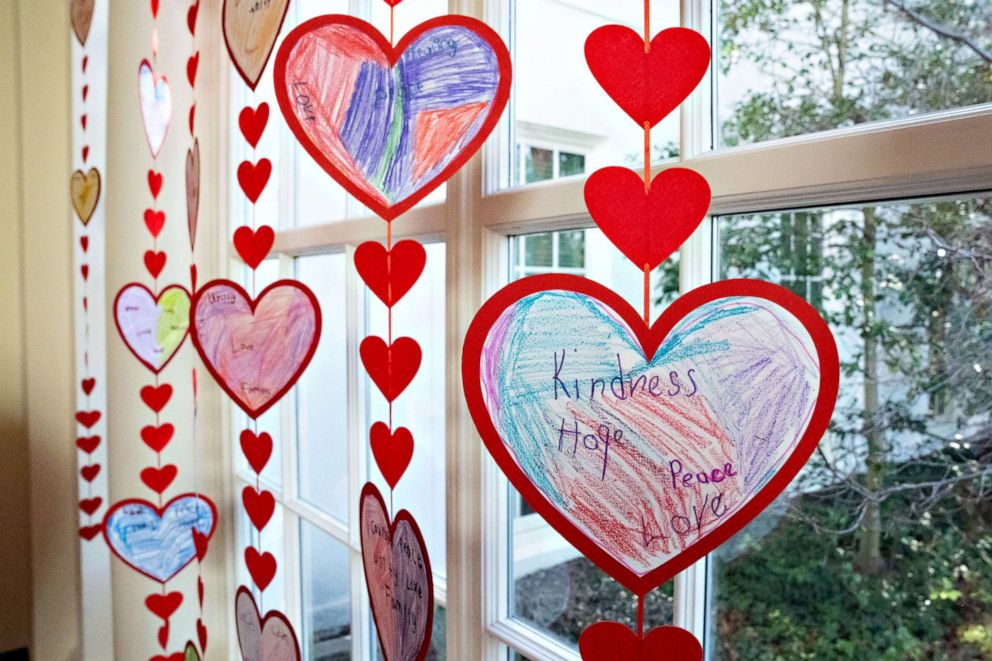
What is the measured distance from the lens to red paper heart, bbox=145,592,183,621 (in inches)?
61.4

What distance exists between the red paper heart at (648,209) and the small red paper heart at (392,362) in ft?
1.06

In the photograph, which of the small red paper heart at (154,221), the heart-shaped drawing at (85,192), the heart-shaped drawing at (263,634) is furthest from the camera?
the heart-shaped drawing at (85,192)

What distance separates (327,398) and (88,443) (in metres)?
0.89

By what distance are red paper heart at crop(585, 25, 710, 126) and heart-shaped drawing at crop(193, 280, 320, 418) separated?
58cm

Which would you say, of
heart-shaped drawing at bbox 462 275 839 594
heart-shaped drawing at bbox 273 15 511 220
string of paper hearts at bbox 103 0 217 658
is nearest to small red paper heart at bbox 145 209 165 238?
string of paper hearts at bbox 103 0 217 658

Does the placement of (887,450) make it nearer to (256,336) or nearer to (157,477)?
(256,336)

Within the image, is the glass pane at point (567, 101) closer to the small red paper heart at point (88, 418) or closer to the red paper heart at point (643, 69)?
the red paper heart at point (643, 69)

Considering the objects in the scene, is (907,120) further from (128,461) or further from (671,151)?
(128,461)

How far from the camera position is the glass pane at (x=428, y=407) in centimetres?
112

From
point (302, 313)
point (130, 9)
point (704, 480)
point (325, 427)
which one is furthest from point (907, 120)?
point (130, 9)

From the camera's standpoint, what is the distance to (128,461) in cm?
191

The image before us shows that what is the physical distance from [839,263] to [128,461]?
73.3 inches

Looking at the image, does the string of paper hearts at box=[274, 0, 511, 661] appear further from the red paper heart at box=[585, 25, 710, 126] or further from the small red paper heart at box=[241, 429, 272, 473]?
the small red paper heart at box=[241, 429, 272, 473]

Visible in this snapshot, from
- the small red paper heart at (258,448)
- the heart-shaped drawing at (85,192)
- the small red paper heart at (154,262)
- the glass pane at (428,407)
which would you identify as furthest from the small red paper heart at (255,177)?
the heart-shaped drawing at (85,192)
